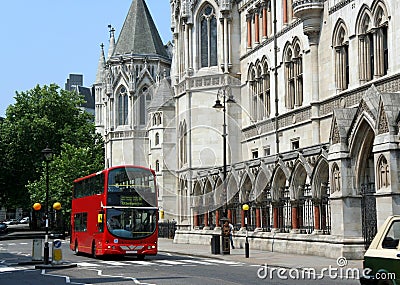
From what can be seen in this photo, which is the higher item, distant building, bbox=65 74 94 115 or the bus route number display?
distant building, bbox=65 74 94 115

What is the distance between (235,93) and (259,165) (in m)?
11.0

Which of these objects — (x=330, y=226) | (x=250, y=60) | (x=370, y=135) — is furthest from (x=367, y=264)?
(x=250, y=60)

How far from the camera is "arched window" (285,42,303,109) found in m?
40.3

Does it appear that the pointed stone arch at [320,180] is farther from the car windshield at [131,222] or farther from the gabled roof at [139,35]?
the gabled roof at [139,35]

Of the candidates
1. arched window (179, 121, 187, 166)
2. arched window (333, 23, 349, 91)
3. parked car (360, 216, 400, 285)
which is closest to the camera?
parked car (360, 216, 400, 285)

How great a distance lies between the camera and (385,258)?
43.1ft

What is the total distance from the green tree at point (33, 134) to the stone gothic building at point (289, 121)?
21.7 meters

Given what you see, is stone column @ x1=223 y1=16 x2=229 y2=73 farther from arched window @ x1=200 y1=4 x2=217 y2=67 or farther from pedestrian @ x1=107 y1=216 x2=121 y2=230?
pedestrian @ x1=107 y1=216 x2=121 y2=230

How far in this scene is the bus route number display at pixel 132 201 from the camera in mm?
31656

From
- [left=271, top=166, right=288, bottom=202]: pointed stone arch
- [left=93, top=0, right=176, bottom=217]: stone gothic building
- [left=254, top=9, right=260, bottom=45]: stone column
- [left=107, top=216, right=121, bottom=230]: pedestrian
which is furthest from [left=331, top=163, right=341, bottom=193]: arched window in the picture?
[left=93, top=0, right=176, bottom=217]: stone gothic building

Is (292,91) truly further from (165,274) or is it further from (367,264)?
(367,264)

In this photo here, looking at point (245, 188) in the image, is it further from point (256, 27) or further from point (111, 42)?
point (111, 42)

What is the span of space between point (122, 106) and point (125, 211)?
4799 centimetres

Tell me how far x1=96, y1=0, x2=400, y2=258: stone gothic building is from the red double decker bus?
13.1 feet
